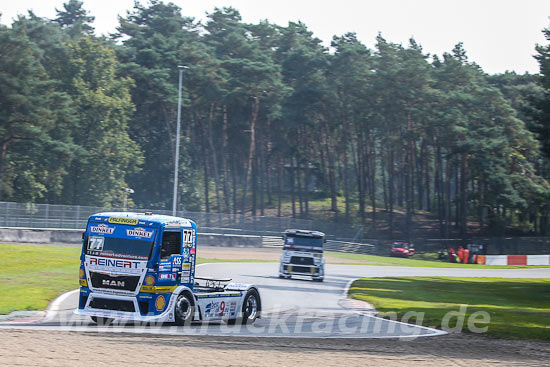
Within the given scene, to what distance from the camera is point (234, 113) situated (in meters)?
95.7

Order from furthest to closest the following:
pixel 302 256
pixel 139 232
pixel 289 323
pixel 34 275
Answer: pixel 302 256 → pixel 34 275 → pixel 289 323 → pixel 139 232

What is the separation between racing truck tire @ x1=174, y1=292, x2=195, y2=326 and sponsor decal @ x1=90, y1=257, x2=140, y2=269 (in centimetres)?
115

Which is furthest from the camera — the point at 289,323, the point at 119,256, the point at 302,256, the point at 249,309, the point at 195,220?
the point at 195,220

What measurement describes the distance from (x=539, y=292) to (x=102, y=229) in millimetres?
26244

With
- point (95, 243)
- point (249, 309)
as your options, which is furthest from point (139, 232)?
point (249, 309)

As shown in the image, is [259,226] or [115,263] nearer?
[115,263]

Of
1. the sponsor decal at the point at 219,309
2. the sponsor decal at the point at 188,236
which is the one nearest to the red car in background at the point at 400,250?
the sponsor decal at the point at 219,309

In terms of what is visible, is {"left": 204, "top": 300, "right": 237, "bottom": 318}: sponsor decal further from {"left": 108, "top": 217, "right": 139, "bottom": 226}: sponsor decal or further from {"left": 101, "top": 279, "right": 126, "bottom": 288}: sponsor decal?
{"left": 108, "top": 217, "right": 139, "bottom": 226}: sponsor decal

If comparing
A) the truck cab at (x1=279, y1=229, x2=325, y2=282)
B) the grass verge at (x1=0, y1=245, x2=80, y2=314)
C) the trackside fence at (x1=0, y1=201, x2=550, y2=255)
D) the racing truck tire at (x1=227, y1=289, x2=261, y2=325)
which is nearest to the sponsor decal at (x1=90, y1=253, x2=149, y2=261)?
the racing truck tire at (x1=227, y1=289, x2=261, y2=325)

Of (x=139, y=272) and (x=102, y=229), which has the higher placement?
(x=102, y=229)

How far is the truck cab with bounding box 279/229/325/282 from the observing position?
3528 cm

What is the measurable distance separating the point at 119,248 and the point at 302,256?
67.7 feet

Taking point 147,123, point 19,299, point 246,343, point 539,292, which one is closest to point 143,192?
point 147,123

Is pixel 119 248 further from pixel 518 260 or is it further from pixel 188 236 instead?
pixel 518 260
